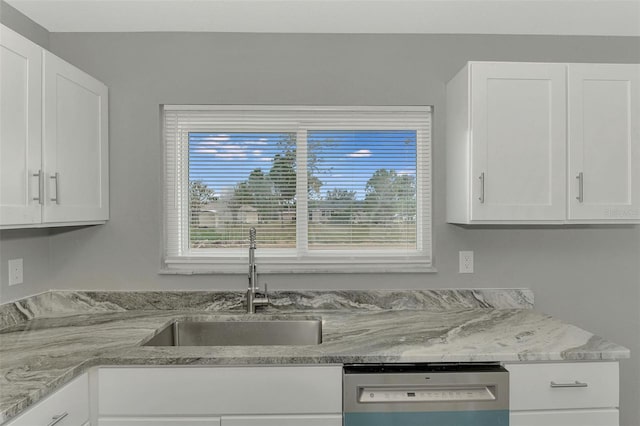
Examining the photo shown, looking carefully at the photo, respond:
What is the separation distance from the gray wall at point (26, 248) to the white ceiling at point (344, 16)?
5 centimetres

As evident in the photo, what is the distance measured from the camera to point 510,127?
2066 millimetres

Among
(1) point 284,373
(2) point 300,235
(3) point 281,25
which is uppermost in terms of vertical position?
(3) point 281,25

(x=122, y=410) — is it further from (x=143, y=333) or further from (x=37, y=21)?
(x=37, y=21)

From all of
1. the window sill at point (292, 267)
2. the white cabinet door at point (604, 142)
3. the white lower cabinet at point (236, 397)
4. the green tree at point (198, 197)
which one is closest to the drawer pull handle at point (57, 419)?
the white lower cabinet at point (236, 397)

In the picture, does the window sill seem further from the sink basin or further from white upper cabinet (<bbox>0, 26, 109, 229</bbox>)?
white upper cabinet (<bbox>0, 26, 109, 229</bbox>)

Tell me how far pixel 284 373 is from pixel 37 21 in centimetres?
207

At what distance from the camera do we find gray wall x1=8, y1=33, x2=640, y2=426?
2.39 m

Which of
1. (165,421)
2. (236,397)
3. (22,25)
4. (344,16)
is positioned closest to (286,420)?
(236,397)

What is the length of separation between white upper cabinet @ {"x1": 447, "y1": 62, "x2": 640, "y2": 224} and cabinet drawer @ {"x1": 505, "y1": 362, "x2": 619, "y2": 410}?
0.66 meters

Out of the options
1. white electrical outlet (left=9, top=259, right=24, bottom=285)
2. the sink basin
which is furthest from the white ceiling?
the sink basin

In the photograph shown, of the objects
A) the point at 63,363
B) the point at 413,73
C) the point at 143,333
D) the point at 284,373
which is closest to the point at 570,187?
the point at 413,73

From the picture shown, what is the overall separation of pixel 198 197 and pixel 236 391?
1.16 meters

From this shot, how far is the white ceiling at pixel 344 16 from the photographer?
2.10m

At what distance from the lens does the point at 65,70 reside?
193cm
